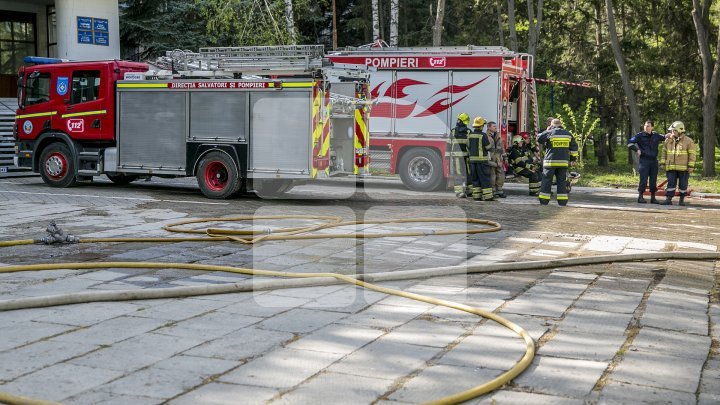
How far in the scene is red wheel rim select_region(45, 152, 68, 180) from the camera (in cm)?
1661

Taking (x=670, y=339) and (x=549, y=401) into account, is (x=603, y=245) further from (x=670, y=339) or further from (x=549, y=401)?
(x=549, y=401)

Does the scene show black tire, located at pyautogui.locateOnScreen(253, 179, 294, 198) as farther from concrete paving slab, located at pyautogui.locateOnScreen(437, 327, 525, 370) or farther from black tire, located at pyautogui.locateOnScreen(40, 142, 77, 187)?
concrete paving slab, located at pyautogui.locateOnScreen(437, 327, 525, 370)

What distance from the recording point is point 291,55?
14766mm

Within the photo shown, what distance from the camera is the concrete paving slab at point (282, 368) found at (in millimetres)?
4832

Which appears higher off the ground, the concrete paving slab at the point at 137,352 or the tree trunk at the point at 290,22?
the tree trunk at the point at 290,22

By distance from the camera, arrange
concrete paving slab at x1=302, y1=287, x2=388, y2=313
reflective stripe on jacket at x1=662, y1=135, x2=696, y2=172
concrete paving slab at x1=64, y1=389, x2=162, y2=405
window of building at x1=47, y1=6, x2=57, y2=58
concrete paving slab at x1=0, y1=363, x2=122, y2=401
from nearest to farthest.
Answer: concrete paving slab at x1=64, y1=389, x2=162, y2=405, concrete paving slab at x1=0, y1=363, x2=122, y2=401, concrete paving slab at x1=302, y1=287, x2=388, y2=313, reflective stripe on jacket at x1=662, y1=135, x2=696, y2=172, window of building at x1=47, y1=6, x2=57, y2=58

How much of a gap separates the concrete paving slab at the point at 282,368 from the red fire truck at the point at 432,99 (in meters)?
12.6

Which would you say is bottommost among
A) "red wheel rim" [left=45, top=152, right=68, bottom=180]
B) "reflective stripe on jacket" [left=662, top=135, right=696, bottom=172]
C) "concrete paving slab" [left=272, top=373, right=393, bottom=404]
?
"concrete paving slab" [left=272, top=373, right=393, bottom=404]

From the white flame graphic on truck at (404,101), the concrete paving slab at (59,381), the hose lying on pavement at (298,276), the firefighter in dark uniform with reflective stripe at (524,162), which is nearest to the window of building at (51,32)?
the white flame graphic on truck at (404,101)

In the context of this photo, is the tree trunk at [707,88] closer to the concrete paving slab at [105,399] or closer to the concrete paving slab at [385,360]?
the concrete paving slab at [385,360]

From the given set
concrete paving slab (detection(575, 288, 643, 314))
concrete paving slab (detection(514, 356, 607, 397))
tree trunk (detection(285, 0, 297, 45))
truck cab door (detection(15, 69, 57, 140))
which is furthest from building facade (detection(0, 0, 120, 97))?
concrete paving slab (detection(514, 356, 607, 397))

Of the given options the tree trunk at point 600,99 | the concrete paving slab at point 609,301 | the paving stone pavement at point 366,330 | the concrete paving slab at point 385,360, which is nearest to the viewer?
the paving stone pavement at point 366,330

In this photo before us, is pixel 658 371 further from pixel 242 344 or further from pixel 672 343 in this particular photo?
pixel 242 344

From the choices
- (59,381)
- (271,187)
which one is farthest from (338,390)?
(271,187)
